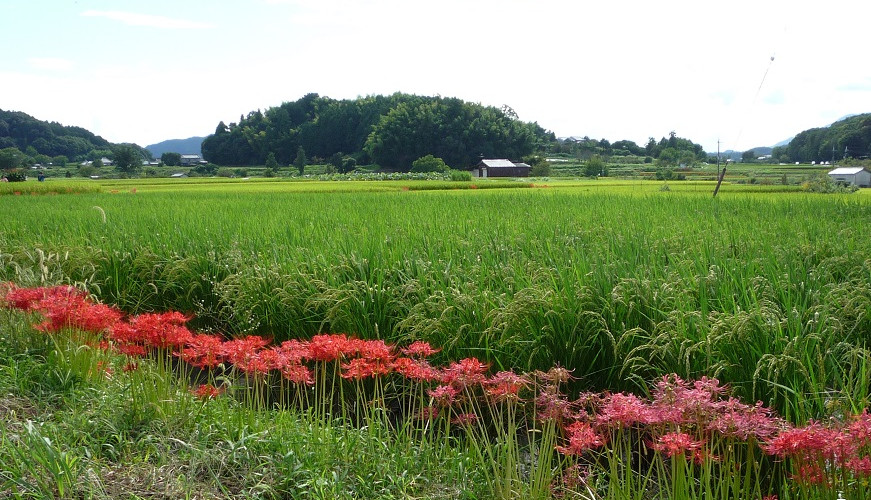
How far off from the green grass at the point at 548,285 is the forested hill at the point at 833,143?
97.9 ft

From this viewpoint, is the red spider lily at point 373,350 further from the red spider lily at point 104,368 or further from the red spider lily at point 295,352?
the red spider lily at point 104,368

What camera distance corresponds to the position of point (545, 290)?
352 centimetres

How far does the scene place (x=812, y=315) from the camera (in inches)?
125

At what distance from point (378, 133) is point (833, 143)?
49399 mm

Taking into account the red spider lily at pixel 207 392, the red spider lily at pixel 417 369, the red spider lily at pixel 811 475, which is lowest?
the red spider lily at pixel 207 392

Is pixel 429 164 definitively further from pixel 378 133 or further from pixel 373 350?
pixel 373 350

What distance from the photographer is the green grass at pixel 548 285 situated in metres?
2.90

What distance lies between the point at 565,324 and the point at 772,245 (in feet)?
8.02

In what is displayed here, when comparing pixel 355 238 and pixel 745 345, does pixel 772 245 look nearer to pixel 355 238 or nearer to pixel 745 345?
pixel 745 345

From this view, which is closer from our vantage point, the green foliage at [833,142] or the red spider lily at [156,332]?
the red spider lily at [156,332]

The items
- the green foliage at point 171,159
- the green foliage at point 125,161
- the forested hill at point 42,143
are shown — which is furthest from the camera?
the green foliage at point 171,159

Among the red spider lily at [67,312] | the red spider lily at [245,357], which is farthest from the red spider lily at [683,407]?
the red spider lily at [67,312]

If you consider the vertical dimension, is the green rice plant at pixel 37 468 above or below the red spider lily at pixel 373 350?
below

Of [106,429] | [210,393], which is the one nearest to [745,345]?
[210,393]
